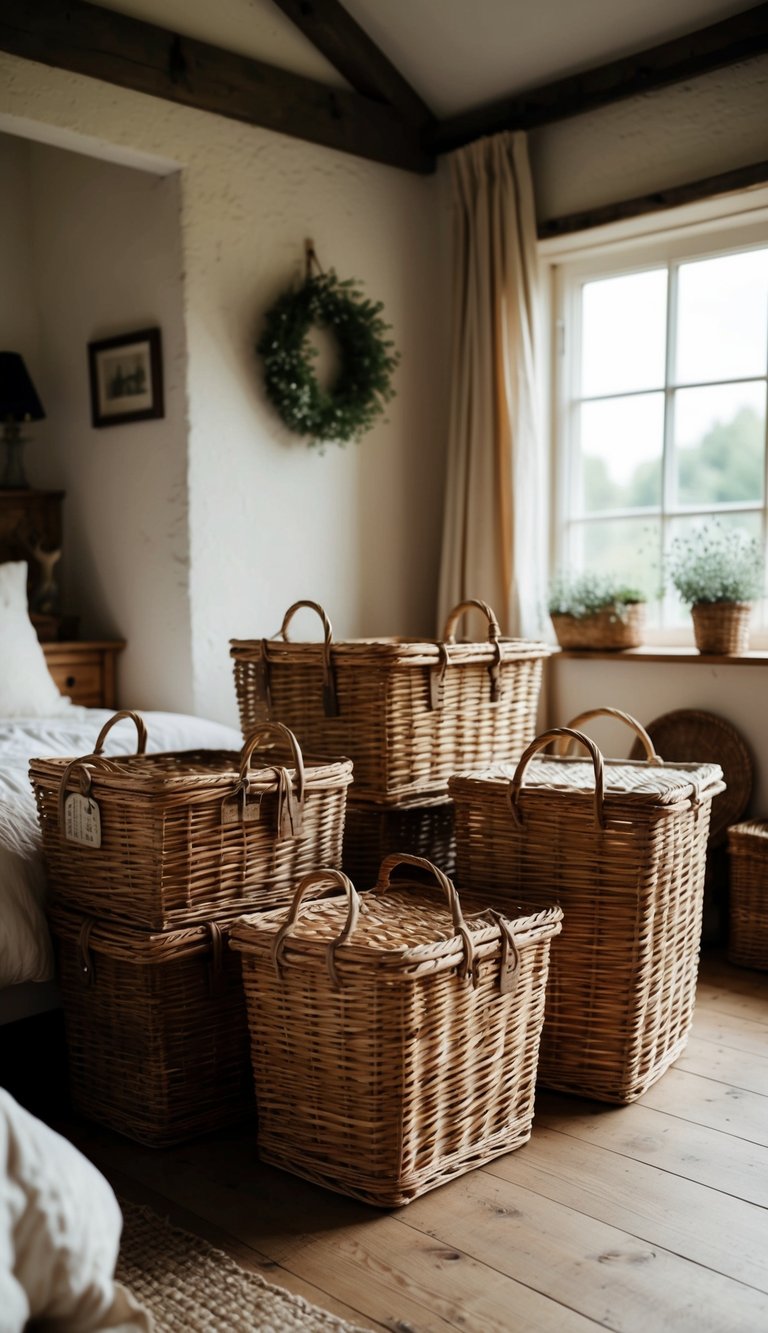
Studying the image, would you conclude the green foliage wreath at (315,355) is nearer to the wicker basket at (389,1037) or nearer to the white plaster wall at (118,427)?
the white plaster wall at (118,427)

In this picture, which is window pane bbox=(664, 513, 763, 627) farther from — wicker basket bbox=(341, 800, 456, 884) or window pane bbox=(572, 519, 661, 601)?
wicker basket bbox=(341, 800, 456, 884)

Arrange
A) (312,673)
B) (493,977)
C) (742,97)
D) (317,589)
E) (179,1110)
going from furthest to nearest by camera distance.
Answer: (317,589) < (742,97) < (312,673) < (179,1110) < (493,977)

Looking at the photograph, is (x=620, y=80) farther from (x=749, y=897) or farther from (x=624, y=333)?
(x=749, y=897)

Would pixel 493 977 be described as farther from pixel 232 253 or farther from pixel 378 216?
pixel 378 216

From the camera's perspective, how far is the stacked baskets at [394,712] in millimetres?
2609

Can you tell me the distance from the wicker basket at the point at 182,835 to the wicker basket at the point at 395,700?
30 centimetres

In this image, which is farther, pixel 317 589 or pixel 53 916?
pixel 317 589

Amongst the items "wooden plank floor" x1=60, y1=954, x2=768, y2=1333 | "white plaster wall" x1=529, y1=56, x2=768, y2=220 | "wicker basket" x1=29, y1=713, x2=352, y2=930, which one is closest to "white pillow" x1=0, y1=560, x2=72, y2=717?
"wicker basket" x1=29, y1=713, x2=352, y2=930

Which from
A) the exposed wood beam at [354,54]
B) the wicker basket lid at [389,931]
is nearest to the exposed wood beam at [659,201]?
the exposed wood beam at [354,54]

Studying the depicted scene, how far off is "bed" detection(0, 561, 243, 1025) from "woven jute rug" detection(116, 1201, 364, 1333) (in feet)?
1.93

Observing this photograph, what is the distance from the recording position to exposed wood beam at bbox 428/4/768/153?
11.2 ft

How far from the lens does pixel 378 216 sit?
411cm

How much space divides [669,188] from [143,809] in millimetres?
2708

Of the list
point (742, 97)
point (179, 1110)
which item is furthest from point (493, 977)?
point (742, 97)
